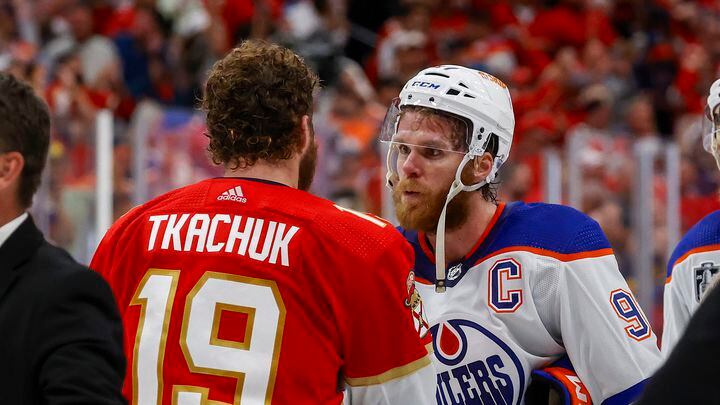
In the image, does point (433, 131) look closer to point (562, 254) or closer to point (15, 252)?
point (562, 254)

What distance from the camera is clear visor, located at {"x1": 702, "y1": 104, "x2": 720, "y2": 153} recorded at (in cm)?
332

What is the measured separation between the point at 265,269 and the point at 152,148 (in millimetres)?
3681

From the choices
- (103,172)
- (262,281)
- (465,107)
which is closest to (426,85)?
(465,107)

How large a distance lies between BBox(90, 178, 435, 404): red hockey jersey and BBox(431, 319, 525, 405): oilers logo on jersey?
1.78ft

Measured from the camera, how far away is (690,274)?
3301mm

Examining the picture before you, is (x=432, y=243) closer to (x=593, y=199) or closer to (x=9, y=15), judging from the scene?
(x=593, y=199)

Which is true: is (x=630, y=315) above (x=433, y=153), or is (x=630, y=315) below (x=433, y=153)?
below

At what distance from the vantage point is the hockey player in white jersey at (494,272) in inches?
120

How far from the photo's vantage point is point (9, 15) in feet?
27.0

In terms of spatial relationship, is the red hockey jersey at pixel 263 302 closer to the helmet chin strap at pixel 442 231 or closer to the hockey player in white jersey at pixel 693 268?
the helmet chin strap at pixel 442 231

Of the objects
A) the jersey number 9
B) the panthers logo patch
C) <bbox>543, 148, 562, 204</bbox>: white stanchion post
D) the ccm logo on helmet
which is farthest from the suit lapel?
<bbox>543, 148, 562, 204</bbox>: white stanchion post

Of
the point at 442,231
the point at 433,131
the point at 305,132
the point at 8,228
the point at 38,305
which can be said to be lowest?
the point at 38,305

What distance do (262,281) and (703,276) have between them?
4.47 ft

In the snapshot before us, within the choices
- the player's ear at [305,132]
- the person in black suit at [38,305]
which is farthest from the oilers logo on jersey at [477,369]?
the person in black suit at [38,305]
